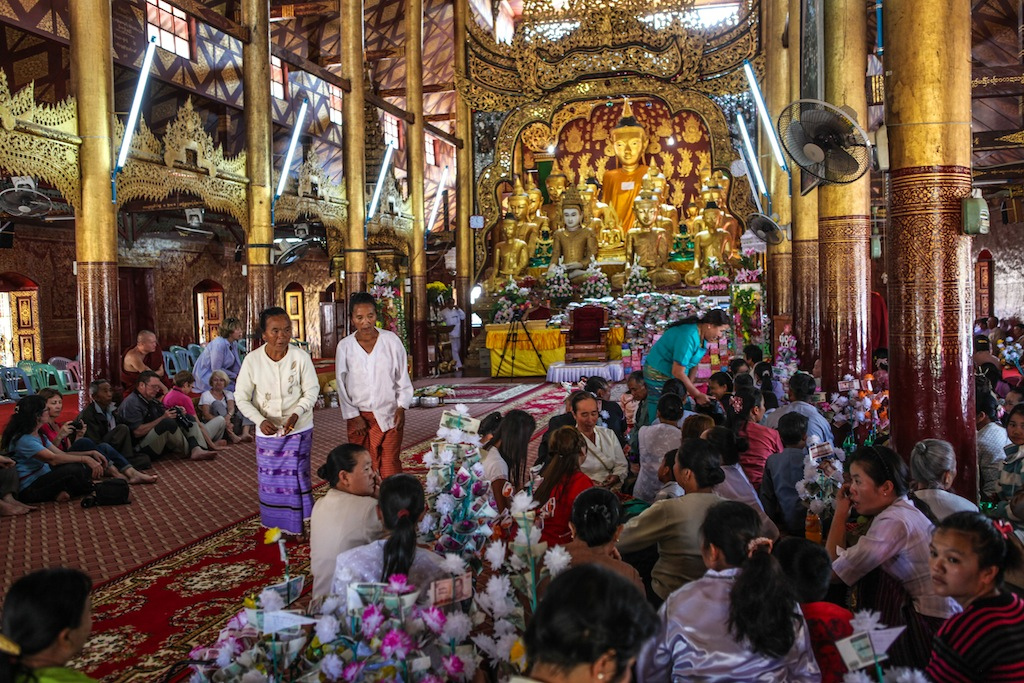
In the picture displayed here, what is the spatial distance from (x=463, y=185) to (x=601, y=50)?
392 cm

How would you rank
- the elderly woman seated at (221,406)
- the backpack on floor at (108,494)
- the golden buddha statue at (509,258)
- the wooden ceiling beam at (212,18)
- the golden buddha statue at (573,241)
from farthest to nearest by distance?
the golden buddha statue at (509,258) → the golden buddha statue at (573,241) → the wooden ceiling beam at (212,18) → the elderly woman seated at (221,406) → the backpack on floor at (108,494)

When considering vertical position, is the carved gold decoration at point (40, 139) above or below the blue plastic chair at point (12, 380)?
above

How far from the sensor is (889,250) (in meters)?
4.55

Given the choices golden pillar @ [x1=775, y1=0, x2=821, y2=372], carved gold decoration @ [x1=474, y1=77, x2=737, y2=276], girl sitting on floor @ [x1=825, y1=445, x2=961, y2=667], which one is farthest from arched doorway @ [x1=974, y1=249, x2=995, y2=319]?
girl sitting on floor @ [x1=825, y1=445, x2=961, y2=667]

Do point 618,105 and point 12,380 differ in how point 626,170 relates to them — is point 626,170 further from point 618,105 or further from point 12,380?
point 12,380

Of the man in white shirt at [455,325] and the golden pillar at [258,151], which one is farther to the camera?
the man in white shirt at [455,325]

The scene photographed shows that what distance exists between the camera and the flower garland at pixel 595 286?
53.7 ft

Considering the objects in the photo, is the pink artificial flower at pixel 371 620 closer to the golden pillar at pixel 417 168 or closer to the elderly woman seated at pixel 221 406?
the elderly woman seated at pixel 221 406

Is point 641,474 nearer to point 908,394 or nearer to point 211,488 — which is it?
point 908,394

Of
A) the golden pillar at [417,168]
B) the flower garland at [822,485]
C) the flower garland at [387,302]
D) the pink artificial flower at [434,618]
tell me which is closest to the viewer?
the pink artificial flower at [434,618]

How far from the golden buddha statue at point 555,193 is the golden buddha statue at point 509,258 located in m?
0.96

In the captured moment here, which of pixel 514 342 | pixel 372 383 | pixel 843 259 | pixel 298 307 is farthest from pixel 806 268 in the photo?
pixel 298 307

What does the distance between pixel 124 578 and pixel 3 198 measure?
5.53 meters

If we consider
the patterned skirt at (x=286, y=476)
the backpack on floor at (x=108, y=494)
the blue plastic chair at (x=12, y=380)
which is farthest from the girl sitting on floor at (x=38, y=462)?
the blue plastic chair at (x=12, y=380)
